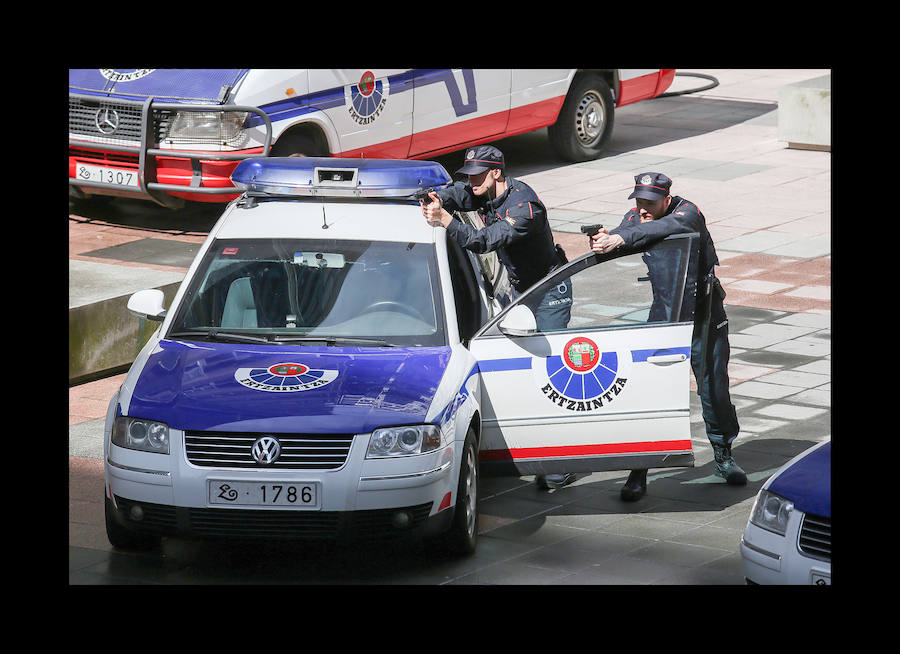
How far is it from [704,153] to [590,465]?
38.4ft

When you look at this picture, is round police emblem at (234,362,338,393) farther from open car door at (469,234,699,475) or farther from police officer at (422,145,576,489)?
police officer at (422,145,576,489)

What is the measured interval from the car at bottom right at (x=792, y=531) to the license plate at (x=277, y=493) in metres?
1.87

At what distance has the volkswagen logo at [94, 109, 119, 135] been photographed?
14.0 metres

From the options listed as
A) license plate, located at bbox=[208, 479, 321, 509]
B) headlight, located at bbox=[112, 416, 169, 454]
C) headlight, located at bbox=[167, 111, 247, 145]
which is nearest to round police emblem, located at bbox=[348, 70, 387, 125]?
headlight, located at bbox=[167, 111, 247, 145]

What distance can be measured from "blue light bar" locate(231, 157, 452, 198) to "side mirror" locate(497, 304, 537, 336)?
112cm

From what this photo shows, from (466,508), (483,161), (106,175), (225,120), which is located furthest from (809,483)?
(106,175)

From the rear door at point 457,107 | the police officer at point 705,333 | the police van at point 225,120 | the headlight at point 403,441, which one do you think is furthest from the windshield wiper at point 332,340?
the rear door at point 457,107

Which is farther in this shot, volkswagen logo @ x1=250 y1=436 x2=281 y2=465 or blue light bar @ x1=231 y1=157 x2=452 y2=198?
blue light bar @ x1=231 y1=157 x2=452 y2=198

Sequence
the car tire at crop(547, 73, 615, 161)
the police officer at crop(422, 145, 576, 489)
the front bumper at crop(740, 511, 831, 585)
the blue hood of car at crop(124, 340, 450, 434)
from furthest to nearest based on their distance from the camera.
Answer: the car tire at crop(547, 73, 615, 161)
the police officer at crop(422, 145, 576, 489)
the blue hood of car at crop(124, 340, 450, 434)
the front bumper at crop(740, 511, 831, 585)

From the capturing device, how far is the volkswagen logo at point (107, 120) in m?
14.0

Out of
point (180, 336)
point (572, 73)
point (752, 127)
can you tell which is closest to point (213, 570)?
point (180, 336)

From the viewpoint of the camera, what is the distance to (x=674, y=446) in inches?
287

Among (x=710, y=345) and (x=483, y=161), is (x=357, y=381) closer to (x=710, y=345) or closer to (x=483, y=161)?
(x=483, y=161)
